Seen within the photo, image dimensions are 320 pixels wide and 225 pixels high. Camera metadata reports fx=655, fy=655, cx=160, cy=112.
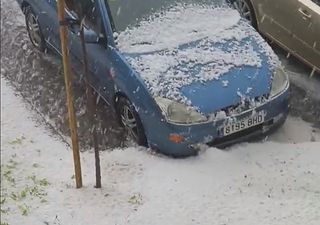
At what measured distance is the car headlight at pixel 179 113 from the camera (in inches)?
238

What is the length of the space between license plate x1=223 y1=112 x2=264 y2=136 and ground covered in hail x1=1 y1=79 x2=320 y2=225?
0.20 metres

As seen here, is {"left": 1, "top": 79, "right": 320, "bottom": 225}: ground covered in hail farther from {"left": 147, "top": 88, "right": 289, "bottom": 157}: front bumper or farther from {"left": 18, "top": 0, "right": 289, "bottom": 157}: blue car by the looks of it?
{"left": 18, "top": 0, "right": 289, "bottom": 157}: blue car

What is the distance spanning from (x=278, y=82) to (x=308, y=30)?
1057mm

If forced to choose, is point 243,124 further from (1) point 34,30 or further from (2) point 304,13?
(1) point 34,30

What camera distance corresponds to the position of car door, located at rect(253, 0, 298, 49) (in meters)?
7.45

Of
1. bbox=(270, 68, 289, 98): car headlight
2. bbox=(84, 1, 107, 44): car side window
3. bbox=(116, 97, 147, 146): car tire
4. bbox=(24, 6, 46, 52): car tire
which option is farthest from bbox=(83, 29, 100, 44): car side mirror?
bbox=(24, 6, 46, 52): car tire

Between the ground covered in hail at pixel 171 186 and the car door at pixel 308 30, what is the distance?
94cm

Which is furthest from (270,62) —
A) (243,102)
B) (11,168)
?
(11,168)

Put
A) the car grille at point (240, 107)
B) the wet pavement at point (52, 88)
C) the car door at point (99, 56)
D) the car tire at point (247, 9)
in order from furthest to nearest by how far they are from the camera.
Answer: the car tire at point (247, 9)
the wet pavement at point (52, 88)
the car door at point (99, 56)
the car grille at point (240, 107)

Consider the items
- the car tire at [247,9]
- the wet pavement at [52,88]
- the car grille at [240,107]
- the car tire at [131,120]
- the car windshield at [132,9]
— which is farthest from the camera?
the car tire at [247,9]

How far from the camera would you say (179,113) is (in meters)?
6.05

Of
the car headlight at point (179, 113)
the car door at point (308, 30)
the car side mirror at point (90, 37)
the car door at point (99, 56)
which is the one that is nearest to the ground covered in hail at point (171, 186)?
the car headlight at point (179, 113)

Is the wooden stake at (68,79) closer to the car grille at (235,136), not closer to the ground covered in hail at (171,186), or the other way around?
the ground covered in hail at (171,186)

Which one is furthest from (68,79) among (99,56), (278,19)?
(278,19)
